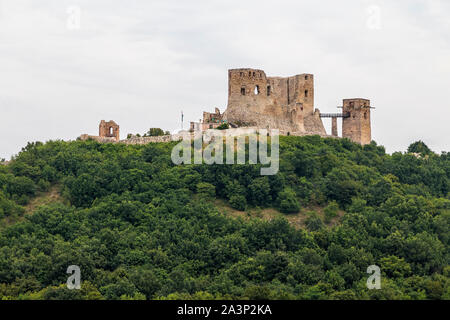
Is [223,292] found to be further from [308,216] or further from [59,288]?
[308,216]

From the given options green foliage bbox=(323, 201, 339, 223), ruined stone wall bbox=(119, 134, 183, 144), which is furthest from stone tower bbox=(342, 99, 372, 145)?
ruined stone wall bbox=(119, 134, 183, 144)

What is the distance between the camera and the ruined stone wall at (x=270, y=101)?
291ft

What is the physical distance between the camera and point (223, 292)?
218ft

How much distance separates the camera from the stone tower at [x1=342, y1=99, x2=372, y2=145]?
298ft

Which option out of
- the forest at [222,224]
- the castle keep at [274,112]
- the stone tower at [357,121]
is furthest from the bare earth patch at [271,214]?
the stone tower at [357,121]

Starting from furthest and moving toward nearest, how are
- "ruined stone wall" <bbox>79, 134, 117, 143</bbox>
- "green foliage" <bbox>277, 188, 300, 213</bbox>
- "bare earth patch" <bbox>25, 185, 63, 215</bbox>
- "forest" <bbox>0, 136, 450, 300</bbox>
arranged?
1. "ruined stone wall" <bbox>79, 134, 117, 143</bbox>
2. "bare earth patch" <bbox>25, 185, 63, 215</bbox>
3. "green foliage" <bbox>277, 188, 300, 213</bbox>
4. "forest" <bbox>0, 136, 450, 300</bbox>

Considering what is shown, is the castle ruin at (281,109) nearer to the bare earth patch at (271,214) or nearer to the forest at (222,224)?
the forest at (222,224)

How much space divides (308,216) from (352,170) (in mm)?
6325

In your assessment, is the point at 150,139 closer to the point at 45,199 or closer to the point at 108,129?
the point at 108,129

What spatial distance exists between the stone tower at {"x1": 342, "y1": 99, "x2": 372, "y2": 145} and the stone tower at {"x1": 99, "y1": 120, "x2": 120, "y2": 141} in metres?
17.1

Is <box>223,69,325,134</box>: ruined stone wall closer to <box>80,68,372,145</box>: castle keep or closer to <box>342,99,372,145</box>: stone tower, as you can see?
<box>80,68,372,145</box>: castle keep
